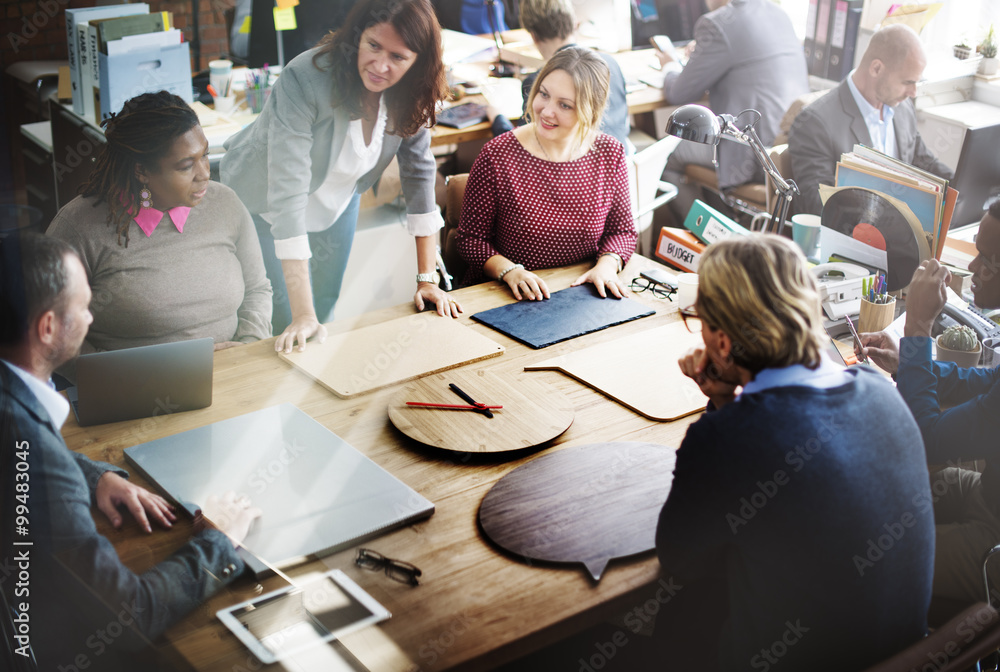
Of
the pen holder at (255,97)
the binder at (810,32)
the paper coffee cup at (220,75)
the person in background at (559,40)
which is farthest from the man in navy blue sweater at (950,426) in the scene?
the binder at (810,32)

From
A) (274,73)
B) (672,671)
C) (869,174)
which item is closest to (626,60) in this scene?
(274,73)

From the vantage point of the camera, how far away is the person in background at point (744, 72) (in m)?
3.63

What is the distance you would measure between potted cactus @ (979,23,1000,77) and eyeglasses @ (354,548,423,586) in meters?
3.81

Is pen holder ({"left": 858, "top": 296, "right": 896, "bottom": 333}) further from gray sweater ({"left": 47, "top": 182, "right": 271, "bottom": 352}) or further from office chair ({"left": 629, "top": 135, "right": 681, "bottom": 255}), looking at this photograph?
gray sweater ({"left": 47, "top": 182, "right": 271, "bottom": 352})

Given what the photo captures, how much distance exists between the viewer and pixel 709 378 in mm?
1267

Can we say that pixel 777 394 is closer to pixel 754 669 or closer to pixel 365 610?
pixel 754 669

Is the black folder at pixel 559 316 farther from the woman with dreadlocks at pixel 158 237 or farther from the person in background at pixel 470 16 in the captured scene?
the person in background at pixel 470 16

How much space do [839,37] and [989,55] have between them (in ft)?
2.16

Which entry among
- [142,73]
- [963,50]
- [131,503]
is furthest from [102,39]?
[963,50]

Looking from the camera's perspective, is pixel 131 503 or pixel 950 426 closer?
pixel 131 503

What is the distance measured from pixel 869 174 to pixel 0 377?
76.5 inches

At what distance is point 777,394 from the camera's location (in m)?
1.10

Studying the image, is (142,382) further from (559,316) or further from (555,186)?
(555,186)

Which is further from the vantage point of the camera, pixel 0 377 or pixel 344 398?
pixel 344 398
